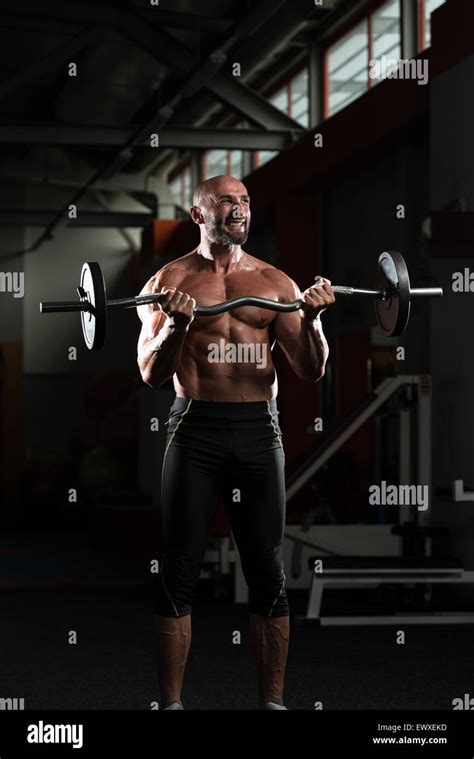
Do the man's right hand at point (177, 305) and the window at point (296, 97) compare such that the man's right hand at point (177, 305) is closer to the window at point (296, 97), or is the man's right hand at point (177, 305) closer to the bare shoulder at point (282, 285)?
the bare shoulder at point (282, 285)

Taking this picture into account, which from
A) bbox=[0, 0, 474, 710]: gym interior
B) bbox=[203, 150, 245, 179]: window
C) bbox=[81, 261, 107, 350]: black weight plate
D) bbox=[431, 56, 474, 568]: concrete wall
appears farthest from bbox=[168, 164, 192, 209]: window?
bbox=[81, 261, 107, 350]: black weight plate

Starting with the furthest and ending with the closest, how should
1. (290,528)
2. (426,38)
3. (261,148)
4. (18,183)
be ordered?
1. (18,183)
2. (261,148)
3. (426,38)
4. (290,528)

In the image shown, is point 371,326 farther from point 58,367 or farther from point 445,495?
point 58,367

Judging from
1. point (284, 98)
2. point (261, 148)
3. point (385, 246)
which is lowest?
point (385, 246)

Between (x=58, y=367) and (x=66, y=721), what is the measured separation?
41.5 feet

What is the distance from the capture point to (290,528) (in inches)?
235

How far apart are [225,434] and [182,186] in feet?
38.6

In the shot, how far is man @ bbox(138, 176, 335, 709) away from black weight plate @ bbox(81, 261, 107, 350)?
0.44ft

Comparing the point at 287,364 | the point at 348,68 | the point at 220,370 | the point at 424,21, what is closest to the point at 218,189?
the point at 220,370

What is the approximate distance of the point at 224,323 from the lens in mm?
2766

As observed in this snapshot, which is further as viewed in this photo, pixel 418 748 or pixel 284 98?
pixel 284 98

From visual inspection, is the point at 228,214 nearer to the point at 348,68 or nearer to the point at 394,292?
the point at 394,292

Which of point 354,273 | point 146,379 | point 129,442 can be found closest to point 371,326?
point 354,273

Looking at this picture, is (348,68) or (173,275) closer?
(173,275)
